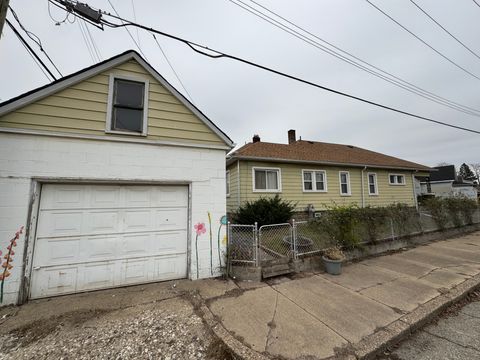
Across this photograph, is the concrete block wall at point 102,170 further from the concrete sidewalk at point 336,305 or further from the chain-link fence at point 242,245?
the concrete sidewalk at point 336,305

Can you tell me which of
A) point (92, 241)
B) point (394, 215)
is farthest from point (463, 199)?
point (92, 241)

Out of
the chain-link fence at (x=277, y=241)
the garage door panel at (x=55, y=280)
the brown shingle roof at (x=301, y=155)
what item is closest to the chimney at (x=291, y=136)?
the brown shingle roof at (x=301, y=155)

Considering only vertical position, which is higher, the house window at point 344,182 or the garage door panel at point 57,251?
the house window at point 344,182

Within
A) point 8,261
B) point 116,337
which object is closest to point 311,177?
point 116,337

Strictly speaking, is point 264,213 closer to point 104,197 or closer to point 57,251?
Result: point 104,197

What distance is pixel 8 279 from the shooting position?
3.34 m

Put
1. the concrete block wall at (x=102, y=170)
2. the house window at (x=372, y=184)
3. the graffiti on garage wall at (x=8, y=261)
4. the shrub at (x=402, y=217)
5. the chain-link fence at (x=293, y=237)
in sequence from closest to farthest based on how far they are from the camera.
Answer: the graffiti on garage wall at (x=8, y=261) < the concrete block wall at (x=102, y=170) < the chain-link fence at (x=293, y=237) < the shrub at (x=402, y=217) < the house window at (x=372, y=184)

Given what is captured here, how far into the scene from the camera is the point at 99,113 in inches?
159

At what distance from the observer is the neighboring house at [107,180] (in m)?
3.55

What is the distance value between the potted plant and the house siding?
4979mm

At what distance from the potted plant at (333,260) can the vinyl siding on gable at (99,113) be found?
400cm

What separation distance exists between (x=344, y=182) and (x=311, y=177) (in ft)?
8.62

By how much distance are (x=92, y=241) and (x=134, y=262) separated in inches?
36.8

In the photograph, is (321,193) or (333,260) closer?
(333,260)
